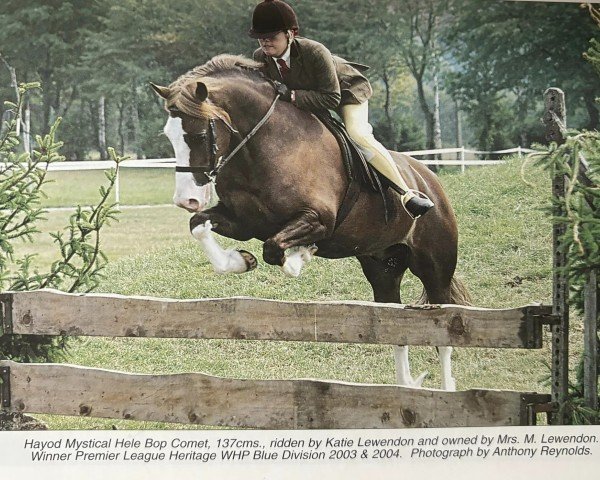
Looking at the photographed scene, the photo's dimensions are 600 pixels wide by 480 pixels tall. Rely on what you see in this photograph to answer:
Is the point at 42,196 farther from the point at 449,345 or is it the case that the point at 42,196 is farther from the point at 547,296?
the point at 547,296

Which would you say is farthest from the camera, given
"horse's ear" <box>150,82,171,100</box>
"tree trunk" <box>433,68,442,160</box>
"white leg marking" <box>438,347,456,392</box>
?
"tree trunk" <box>433,68,442,160</box>

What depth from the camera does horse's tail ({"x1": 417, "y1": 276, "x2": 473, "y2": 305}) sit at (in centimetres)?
386

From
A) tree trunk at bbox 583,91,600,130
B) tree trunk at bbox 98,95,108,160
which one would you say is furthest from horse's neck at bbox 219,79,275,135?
tree trunk at bbox 583,91,600,130

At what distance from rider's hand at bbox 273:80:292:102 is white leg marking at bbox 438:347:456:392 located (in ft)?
4.07

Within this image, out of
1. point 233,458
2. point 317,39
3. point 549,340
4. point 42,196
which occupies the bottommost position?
point 233,458

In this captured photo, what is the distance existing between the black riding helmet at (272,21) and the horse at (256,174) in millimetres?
135

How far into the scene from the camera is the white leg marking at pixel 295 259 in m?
3.60

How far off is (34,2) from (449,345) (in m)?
2.20

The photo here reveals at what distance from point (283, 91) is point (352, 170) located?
1.42 ft

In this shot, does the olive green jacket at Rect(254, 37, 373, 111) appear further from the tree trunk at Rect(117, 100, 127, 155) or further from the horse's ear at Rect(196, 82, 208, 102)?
the tree trunk at Rect(117, 100, 127, 155)

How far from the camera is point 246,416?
3.65m

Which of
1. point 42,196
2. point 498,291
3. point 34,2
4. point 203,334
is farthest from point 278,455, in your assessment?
point 34,2

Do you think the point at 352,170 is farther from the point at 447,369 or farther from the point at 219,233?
the point at 447,369

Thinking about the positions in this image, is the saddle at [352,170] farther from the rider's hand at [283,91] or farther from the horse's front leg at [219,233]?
the horse's front leg at [219,233]
